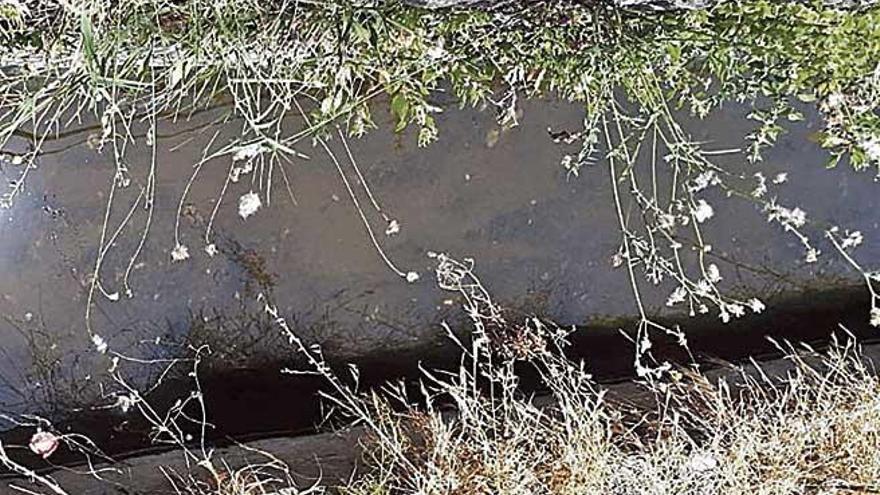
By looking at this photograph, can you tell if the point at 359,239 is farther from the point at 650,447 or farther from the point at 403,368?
the point at 650,447

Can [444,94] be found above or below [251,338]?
above

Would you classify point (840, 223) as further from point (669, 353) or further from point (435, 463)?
point (435, 463)

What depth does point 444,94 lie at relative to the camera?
1.82 meters

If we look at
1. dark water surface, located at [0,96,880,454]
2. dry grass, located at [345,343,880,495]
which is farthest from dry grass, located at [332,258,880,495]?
dark water surface, located at [0,96,880,454]

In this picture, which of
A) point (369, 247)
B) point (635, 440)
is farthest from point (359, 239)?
point (635, 440)

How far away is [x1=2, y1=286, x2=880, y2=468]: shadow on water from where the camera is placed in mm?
1948

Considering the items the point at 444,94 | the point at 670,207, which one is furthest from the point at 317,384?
the point at 670,207

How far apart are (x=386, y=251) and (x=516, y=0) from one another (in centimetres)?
78

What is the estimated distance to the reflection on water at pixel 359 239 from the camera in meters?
1.88

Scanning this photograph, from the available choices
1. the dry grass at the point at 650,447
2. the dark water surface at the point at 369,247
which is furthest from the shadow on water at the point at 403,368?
the dry grass at the point at 650,447

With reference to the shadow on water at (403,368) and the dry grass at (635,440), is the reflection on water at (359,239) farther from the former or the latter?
the dry grass at (635,440)

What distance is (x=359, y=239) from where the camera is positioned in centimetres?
195

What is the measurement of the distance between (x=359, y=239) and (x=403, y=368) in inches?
11.5

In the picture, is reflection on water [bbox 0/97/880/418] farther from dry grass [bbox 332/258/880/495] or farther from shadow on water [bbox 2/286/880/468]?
dry grass [bbox 332/258/880/495]
